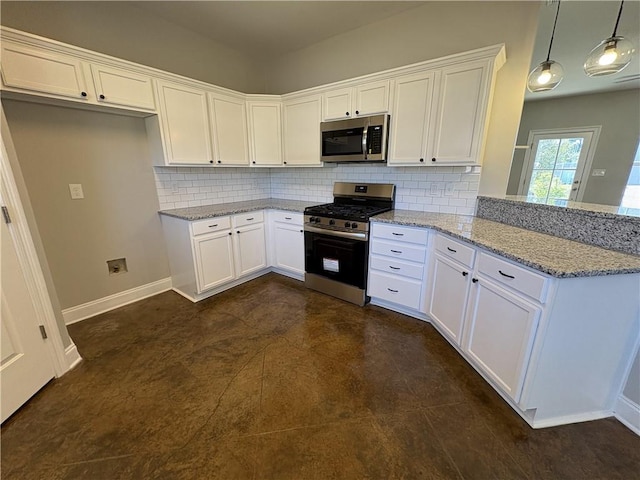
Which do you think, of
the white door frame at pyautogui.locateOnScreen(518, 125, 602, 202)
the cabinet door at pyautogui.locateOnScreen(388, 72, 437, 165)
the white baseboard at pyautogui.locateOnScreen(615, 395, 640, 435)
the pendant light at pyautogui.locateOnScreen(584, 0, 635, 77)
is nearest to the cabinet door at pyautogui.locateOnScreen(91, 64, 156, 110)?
the cabinet door at pyautogui.locateOnScreen(388, 72, 437, 165)

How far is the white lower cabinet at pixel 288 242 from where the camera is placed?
3160 mm

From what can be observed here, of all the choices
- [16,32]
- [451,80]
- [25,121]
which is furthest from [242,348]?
[451,80]

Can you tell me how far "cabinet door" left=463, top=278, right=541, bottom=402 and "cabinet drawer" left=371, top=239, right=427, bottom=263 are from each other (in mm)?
633

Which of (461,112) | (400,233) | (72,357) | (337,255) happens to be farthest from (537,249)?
(72,357)

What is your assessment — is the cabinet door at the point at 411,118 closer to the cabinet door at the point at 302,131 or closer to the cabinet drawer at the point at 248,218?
the cabinet door at the point at 302,131

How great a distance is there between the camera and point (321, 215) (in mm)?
2820

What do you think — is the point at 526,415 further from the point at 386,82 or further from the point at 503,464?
the point at 386,82

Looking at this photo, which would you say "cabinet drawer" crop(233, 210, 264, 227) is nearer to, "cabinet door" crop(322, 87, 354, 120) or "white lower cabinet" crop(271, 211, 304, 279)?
"white lower cabinet" crop(271, 211, 304, 279)

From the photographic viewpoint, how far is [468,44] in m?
2.38

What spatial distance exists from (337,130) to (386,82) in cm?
65

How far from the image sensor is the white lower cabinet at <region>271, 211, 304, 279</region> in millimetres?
3160

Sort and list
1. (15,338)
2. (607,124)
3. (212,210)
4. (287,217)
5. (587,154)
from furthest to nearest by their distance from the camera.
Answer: (587,154) < (607,124) < (287,217) < (212,210) < (15,338)

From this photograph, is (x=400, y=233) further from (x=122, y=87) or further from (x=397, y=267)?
(x=122, y=87)

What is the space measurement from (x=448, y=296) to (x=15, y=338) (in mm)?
2927
